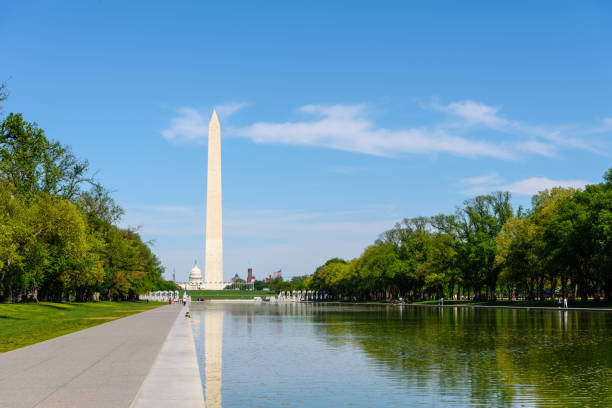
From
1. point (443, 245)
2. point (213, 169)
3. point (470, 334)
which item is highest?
point (213, 169)

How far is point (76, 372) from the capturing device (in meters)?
14.4

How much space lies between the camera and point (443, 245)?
95562 mm

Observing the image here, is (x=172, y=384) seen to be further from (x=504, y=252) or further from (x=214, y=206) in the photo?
(x=214, y=206)

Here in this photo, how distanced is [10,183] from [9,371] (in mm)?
28769

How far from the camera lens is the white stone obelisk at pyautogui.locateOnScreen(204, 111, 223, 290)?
111 m

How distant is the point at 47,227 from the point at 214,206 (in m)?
69.0

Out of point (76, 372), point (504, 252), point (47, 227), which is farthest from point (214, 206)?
point (76, 372)

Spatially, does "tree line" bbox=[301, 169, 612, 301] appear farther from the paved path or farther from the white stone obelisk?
the paved path

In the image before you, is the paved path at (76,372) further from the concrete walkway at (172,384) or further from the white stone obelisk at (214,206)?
the white stone obelisk at (214,206)

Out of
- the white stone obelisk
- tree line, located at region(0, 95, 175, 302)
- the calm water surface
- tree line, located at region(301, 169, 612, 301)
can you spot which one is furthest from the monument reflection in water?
the white stone obelisk

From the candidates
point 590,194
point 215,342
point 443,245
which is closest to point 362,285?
point 443,245

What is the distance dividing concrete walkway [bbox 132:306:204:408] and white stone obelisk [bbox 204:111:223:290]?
9406 cm

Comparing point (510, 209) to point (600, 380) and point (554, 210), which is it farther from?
point (600, 380)

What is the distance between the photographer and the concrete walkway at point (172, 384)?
10.8m
